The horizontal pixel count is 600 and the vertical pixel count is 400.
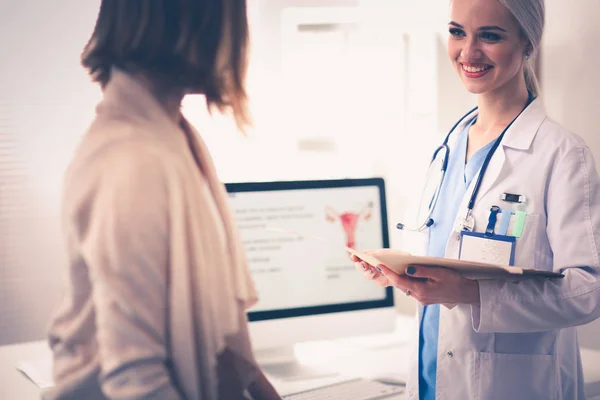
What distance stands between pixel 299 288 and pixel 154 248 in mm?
694

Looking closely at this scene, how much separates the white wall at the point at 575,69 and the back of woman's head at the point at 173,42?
4.06 ft

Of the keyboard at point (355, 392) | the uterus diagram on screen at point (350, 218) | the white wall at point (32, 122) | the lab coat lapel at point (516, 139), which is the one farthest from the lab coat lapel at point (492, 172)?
the white wall at point (32, 122)

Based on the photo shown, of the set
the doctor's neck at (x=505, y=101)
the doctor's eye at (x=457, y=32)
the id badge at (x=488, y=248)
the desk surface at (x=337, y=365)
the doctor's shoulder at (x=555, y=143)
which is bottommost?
the desk surface at (x=337, y=365)

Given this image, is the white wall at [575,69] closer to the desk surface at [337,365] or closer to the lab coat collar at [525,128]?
the desk surface at [337,365]

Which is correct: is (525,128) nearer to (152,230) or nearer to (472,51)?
(472,51)

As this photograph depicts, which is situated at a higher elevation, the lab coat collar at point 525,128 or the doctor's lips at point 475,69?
the doctor's lips at point 475,69

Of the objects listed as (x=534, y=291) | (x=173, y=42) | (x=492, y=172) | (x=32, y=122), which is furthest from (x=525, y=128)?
(x=32, y=122)

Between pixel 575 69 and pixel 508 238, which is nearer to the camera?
pixel 508 238

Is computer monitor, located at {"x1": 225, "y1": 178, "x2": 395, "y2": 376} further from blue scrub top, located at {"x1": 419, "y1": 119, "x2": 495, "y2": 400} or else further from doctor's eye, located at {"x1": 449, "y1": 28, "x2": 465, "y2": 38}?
doctor's eye, located at {"x1": 449, "y1": 28, "x2": 465, "y2": 38}

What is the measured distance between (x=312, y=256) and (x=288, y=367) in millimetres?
285

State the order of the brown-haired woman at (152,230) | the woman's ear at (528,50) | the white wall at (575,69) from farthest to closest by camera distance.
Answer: the white wall at (575,69), the woman's ear at (528,50), the brown-haired woman at (152,230)

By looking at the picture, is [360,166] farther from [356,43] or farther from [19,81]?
[19,81]

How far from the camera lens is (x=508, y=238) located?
1423mm

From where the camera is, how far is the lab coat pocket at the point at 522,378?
1437mm
